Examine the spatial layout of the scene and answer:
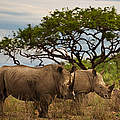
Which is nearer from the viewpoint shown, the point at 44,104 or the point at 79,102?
the point at 44,104

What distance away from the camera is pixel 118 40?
21.8 meters

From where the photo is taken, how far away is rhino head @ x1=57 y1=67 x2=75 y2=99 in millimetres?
8234

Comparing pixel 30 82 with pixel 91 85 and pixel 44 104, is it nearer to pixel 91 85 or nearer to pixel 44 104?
pixel 44 104

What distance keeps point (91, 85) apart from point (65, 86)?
6.71 ft

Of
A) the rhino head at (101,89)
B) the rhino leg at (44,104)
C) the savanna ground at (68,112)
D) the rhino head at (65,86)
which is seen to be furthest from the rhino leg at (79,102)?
the rhino leg at (44,104)

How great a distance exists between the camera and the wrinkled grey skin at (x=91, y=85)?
998 centimetres

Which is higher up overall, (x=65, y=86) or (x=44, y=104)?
(x=65, y=86)

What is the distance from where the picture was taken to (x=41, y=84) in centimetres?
822

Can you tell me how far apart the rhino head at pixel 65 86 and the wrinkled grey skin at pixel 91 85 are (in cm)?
162

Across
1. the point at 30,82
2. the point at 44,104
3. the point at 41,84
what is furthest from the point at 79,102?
the point at 30,82

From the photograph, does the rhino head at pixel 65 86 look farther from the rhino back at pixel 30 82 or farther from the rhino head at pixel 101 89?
the rhino head at pixel 101 89

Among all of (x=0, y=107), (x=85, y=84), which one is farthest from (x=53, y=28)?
(x=0, y=107)

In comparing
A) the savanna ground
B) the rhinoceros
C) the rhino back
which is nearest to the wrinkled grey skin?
the savanna ground

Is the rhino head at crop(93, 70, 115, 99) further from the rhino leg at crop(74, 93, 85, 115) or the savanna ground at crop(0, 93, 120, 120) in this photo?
the rhino leg at crop(74, 93, 85, 115)
